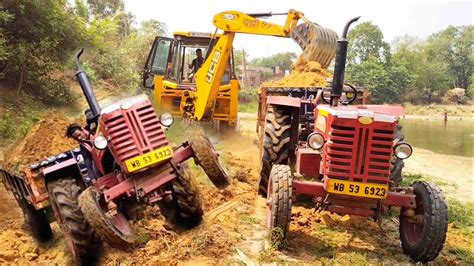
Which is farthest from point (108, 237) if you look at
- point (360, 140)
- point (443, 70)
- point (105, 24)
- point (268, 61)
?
point (268, 61)

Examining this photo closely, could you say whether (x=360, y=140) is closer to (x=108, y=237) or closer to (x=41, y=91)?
(x=108, y=237)

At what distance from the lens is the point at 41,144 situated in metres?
9.92

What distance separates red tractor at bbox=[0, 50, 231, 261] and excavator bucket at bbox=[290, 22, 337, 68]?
6055 millimetres

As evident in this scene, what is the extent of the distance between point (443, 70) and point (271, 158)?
54.3 metres

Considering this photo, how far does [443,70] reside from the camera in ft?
182

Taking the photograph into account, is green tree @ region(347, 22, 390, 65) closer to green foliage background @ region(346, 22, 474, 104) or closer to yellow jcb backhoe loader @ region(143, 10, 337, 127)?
green foliage background @ region(346, 22, 474, 104)

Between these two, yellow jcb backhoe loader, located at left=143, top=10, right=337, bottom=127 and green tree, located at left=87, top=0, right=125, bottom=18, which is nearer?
yellow jcb backhoe loader, located at left=143, top=10, right=337, bottom=127

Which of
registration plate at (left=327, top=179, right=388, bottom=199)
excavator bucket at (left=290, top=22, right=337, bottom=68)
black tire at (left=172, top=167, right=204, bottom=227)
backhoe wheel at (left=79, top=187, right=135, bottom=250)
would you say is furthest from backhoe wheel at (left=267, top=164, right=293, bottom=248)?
excavator bucket at (left=290, top=22, right=337, bottom=68)

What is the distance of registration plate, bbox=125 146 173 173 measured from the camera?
205 inches

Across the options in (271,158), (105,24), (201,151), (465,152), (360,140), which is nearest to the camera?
(360,140)

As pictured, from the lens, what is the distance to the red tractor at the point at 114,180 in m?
5.00

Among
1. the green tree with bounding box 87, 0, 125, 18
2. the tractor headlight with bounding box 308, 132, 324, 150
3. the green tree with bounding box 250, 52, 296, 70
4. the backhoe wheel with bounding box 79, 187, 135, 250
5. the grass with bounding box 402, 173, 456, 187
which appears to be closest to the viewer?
the backhoe wheel with bounding box 79, 187, 135, 250

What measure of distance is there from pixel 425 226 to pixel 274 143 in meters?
2.53

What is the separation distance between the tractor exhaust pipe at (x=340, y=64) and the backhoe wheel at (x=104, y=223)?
2.93m
